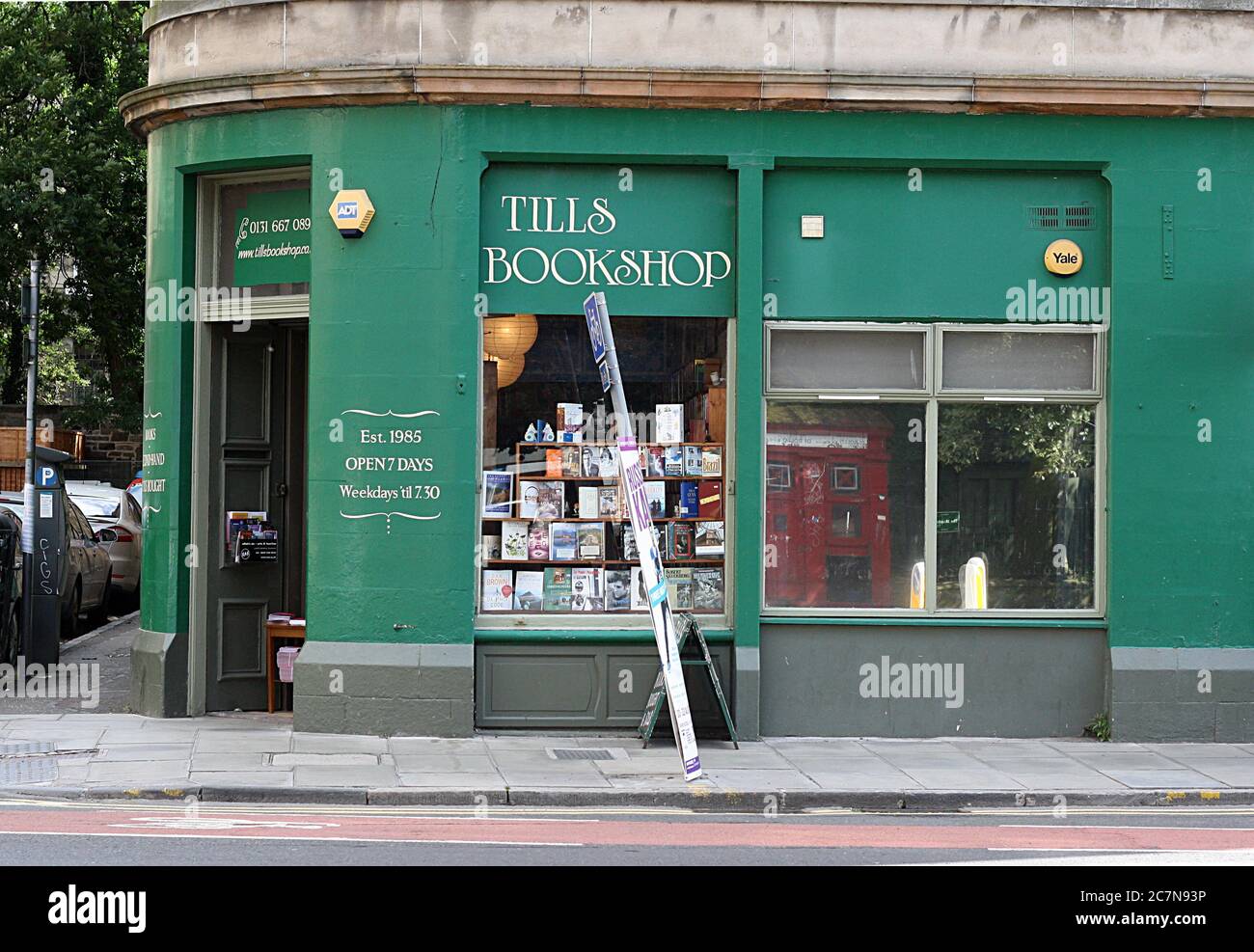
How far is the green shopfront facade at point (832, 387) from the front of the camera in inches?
487

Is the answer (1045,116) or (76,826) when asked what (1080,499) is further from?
(76,826)

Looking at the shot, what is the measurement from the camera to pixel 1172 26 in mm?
12633

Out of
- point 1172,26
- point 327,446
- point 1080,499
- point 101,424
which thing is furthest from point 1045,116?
point 101,424

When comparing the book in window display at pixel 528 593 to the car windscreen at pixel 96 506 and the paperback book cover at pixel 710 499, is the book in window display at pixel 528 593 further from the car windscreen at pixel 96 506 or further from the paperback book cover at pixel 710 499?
the car windscreen at pixel 96 506

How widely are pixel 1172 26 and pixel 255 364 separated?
8.13 m

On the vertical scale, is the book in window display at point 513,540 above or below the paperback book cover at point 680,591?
above

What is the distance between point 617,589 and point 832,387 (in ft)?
7.86

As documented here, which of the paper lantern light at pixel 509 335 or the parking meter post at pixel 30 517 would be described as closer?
the paper lantern light at pixel 509 335

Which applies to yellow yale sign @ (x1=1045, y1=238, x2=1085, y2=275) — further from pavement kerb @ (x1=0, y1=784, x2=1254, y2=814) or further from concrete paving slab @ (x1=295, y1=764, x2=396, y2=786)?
concrete paving slab @ (x1=295, y1=764, x2=396, y2=786)

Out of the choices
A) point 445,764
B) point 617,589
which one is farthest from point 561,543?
point 445,764

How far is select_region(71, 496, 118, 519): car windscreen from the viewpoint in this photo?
2203cm

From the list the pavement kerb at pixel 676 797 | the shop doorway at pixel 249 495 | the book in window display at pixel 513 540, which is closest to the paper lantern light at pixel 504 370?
the book in window display at pixel 513 540

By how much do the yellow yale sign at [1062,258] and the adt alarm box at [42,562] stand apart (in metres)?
Answer: 9.52

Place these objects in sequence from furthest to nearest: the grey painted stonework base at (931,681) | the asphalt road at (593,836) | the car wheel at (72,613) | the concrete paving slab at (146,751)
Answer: the car wheel at (72,613)
the grey painted stonework base at (931,681)
the concrete paving slab at (146,751)
the asphalt road at (593,836)
